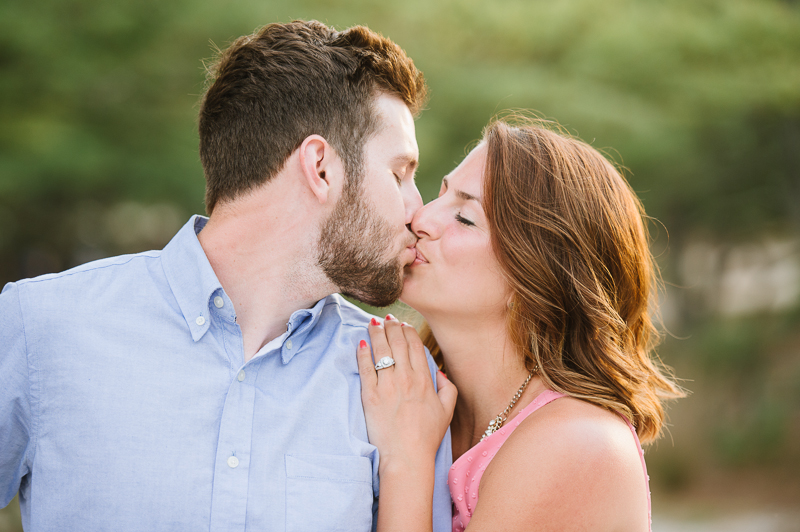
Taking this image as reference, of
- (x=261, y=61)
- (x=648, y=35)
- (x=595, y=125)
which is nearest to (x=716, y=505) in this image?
(x=595, y=125)

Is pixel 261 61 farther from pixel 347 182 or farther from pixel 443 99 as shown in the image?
pixel 443 99

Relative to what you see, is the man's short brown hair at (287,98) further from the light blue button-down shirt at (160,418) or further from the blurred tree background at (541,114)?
the blurred tree background at (541,114)

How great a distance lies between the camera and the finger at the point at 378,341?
2.14 metres

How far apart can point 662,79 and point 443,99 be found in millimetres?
2606

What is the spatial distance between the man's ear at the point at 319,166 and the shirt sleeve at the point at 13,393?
900 millimetres

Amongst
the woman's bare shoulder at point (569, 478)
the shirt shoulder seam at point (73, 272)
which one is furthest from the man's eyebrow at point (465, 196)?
the shirt shoulder seam at point (73, 272)

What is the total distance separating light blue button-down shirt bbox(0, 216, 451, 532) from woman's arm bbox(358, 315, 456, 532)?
0.06 m

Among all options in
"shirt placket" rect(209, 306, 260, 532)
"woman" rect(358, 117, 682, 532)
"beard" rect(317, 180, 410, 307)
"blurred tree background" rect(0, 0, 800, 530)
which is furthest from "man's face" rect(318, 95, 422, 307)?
"blurred tree background" rect(0, 0, 800, 530)

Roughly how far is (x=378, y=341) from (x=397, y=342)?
7cm

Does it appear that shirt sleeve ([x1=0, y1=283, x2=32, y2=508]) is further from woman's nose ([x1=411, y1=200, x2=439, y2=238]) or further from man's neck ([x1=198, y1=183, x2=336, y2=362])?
woman's nose ([x1=411, y1=200, x2=439, y2=238])

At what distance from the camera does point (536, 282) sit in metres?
2.21

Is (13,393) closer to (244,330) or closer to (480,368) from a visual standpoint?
(244,330)

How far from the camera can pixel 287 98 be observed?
7.10ft

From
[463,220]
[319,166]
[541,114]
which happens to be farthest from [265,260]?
[541,114]
